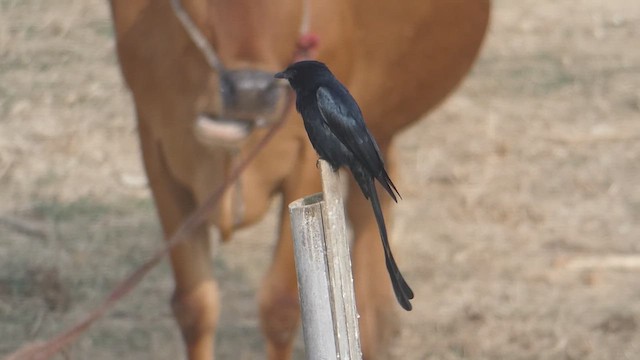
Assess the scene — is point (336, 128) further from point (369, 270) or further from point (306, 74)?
point (369, 270)

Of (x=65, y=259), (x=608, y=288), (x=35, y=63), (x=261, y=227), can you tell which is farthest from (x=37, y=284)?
(x=35, y=63)

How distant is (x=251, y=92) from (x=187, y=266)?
0.77 metres

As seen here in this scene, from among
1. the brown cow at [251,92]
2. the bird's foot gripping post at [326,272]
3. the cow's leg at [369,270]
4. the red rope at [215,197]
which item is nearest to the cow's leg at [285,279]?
the brown cow at [251,92]

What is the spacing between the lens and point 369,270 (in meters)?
3.69

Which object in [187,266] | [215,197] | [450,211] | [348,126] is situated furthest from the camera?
[450,211]

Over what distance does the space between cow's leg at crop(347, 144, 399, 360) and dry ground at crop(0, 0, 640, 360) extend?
9 cm

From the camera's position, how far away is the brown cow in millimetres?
2404

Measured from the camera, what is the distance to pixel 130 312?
376cm

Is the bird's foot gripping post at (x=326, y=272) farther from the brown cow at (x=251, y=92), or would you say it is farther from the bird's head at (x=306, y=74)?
the brown cow at (x=251, y=92)

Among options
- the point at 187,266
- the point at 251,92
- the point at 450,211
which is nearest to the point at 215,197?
the point at 251,92

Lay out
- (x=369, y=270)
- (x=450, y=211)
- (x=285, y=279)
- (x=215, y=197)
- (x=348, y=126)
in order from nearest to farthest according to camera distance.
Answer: (x=348, y=126)
(x=215, y=197)
(x=285, y=279)
(x=369, y=270)
(x=450, y=211)

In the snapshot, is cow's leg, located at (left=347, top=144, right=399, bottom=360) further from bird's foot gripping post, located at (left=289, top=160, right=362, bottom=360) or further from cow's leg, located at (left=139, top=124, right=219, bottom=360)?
bird's foot gripping post, located at (left=289, top=160, right=362, bottom=360)

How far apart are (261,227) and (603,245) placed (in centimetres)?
Result: 129

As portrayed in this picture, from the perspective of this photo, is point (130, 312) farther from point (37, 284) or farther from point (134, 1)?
point (134, 1)
